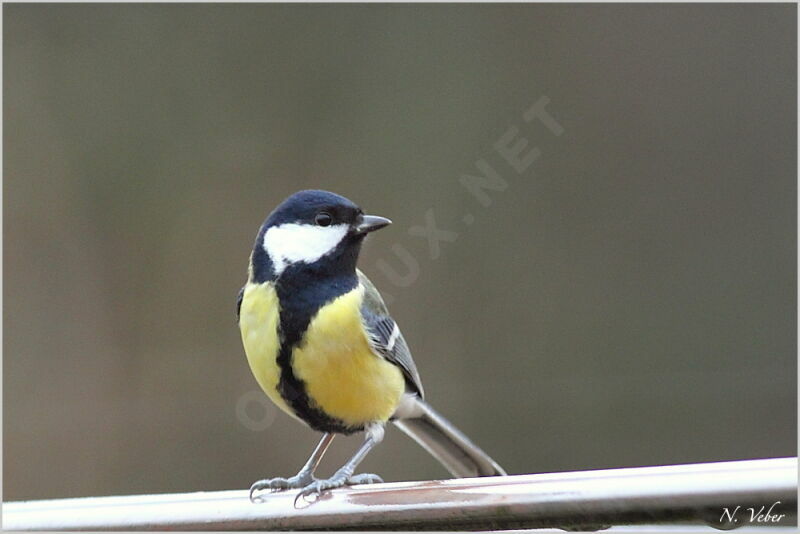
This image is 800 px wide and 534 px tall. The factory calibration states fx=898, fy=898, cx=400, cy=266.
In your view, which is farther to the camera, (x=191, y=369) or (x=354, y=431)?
(x=191, y=369)

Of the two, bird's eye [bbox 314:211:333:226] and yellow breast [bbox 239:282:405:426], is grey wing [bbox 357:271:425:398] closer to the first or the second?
yellow breast [bbox 239:282:405:426]

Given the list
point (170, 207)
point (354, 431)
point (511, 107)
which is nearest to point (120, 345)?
point (170, 207)

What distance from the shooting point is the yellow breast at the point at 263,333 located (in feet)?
3.56

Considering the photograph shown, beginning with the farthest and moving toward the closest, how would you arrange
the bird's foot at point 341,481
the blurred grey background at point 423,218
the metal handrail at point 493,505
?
the blurred grey background at point 423,218 → the bird's foot at point 341,481 → the metal handrail at point 493,505

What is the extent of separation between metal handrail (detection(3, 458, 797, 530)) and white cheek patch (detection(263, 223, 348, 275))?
1.16ft

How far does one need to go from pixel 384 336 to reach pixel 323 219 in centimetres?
18

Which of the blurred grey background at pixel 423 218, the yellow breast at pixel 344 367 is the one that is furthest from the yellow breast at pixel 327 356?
the blurred grey background at pixel 423 218

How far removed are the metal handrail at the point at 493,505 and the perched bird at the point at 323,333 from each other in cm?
26

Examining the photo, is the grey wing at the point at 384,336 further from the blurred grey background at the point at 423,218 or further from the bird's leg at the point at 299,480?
the blurred grey background at the point at 423,218

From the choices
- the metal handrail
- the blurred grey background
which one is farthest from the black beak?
the blurred grey background

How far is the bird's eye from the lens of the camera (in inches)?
44.4

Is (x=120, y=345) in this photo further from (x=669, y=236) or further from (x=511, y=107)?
(x=669, y=236)

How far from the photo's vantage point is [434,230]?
273 cm

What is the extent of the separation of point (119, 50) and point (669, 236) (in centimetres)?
186
